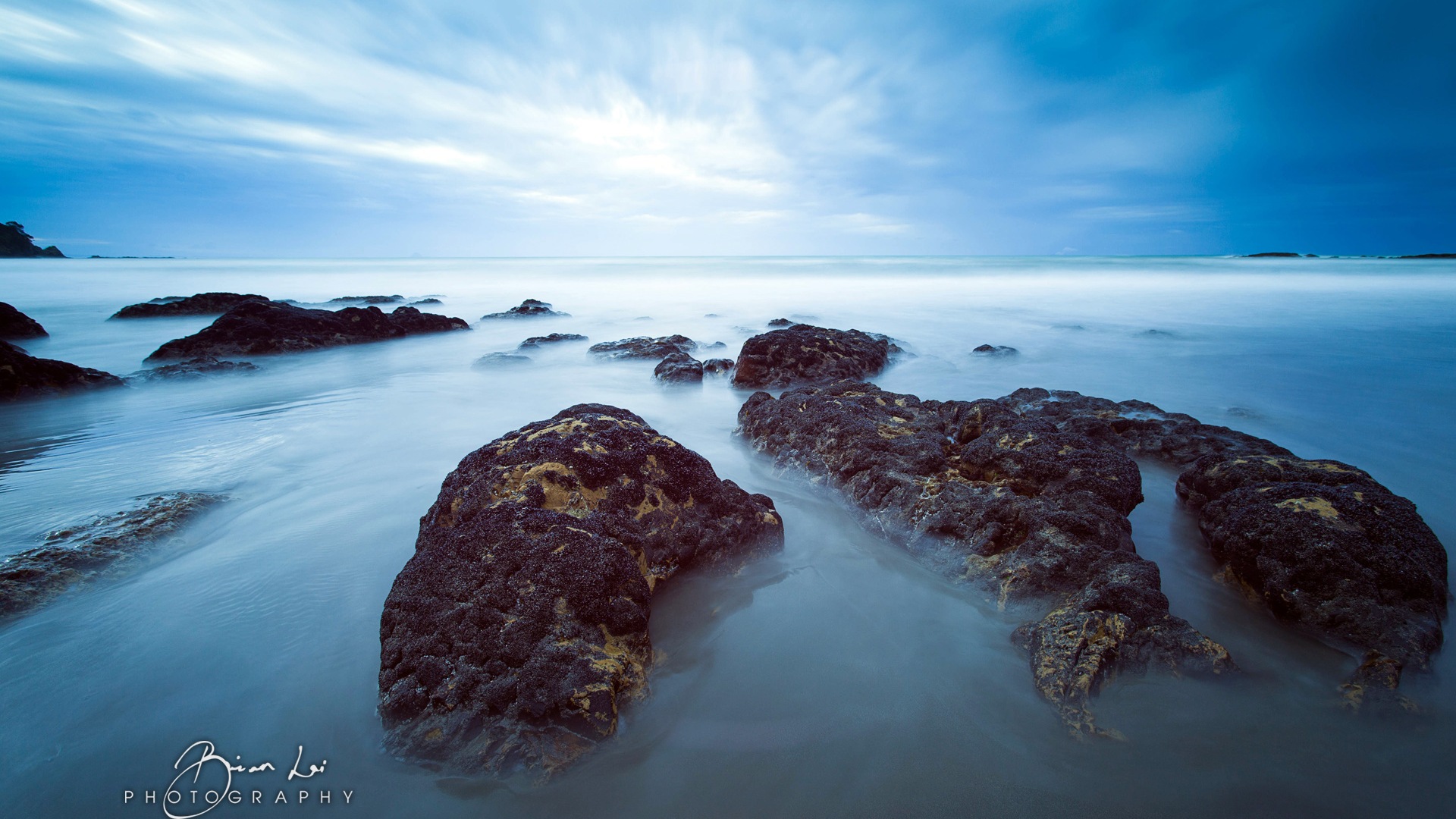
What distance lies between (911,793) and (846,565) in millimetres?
1405

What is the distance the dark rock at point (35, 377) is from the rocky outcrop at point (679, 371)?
24.8 feet

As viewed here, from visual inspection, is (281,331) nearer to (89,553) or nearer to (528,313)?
(528,313)

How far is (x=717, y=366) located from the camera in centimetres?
914

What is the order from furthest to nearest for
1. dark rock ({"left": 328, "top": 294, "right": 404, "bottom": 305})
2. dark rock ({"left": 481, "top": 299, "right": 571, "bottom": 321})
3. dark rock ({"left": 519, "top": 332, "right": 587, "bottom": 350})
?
1. dark rock ({"left": 328, "top": 294, "right": 404, "bottom": 305})
2. dark rock ({"left": 481, "top": 299, "right": 571, "bottom": 321})
3. dark rock ({"left": 519, "top": 332, "right": 587, "bottom": 350})

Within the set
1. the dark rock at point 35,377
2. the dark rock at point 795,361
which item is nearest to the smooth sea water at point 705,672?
the dark rock at point 35,377

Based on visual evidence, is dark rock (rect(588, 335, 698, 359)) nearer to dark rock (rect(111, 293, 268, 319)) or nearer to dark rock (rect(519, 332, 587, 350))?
dark rock (rect(519, 332, 587, 350))

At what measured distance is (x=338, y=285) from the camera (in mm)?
36906

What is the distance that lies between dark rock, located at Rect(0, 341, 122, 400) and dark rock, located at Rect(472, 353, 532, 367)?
491 centimetres

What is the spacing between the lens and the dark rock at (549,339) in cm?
1237

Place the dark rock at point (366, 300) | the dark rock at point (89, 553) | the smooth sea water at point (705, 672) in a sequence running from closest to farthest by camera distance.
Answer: the smooth sea water at point (705, 672) < the dark rock at point (89, 553) < the dark rock at point (366, 300)

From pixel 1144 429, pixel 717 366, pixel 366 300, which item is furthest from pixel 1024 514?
pixel 366 300

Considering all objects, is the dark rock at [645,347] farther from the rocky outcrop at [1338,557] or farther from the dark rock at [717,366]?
the rocky outcrop at [1338,557]

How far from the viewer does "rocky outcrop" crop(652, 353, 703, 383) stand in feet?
27.7

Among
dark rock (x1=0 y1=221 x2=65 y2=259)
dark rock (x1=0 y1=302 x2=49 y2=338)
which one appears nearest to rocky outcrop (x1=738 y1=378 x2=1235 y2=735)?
dark rock (x1=0 y1=302 x2=49 y2=338)
